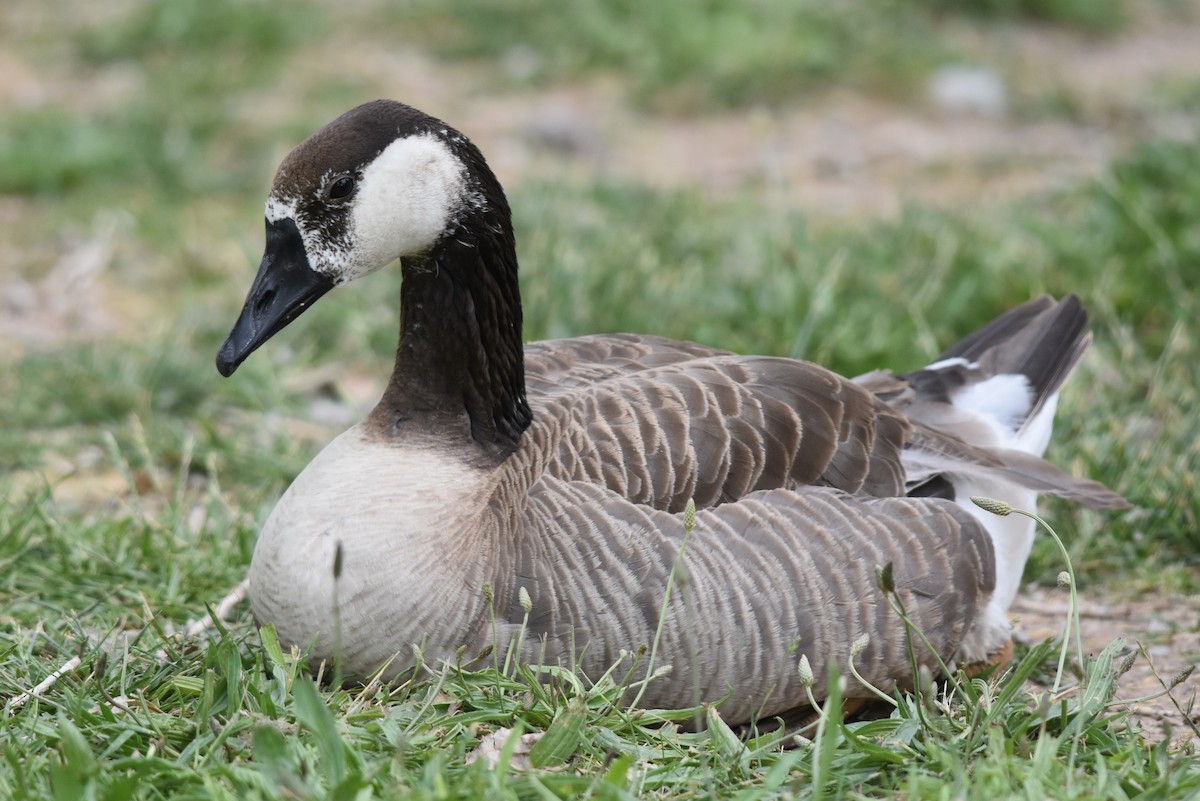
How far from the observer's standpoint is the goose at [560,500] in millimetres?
3309

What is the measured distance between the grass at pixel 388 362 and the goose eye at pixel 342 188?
1090 millimetres

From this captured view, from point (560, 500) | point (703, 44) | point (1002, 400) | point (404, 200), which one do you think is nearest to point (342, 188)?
point (404, 200)

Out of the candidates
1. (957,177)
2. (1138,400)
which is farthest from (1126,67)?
(1138,400)

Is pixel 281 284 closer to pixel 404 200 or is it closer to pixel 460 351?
pixel 404 200

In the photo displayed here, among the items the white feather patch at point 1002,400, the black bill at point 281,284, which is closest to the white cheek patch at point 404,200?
the black bill at point 281,284

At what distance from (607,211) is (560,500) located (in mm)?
4224

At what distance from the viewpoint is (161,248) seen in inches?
296

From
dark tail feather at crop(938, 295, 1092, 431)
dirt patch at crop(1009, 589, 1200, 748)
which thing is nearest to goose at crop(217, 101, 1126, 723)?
dirt patch at crop(1009, 589, 1200, 748)

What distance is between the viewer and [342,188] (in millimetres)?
3408

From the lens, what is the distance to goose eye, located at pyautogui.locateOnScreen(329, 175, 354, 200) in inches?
134

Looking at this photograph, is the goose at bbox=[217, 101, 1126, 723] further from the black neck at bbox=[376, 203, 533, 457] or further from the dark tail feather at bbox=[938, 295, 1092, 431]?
the dark tail feather at bbox=[938, 295, 1092, 431]

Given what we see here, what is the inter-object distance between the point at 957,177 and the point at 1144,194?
86.0 inches

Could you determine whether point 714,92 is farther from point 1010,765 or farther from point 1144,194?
point 1010,765

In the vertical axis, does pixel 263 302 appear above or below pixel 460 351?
above
